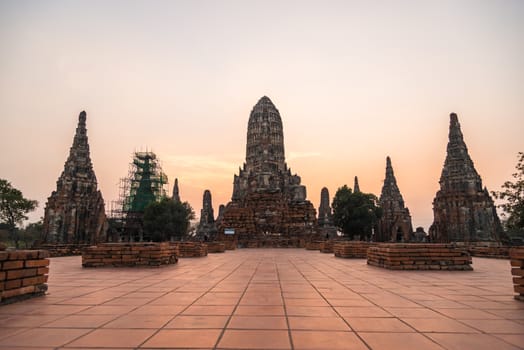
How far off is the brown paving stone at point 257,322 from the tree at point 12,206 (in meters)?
42.1

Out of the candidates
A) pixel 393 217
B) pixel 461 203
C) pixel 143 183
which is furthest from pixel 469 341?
pixel 143 183

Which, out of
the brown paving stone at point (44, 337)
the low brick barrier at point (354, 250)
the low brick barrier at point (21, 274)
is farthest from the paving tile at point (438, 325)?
the low brick barrier at point (354, 250)

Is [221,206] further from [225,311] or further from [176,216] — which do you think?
[225,311]

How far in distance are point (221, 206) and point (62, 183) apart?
36427mm

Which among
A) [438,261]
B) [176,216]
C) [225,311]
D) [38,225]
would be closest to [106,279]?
[225,311]

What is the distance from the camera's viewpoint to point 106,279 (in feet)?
24.3

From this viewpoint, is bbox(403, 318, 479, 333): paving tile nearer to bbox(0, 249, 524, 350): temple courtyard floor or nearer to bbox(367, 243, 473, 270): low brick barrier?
bbox(0, 249, 524, 350): temple courtyard floor

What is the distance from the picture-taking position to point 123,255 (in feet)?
34.5

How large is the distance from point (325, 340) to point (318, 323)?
0.62m

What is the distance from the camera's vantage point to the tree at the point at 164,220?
158 ft

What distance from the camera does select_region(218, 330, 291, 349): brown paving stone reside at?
300 cm

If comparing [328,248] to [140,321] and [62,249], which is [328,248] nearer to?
[62,249]

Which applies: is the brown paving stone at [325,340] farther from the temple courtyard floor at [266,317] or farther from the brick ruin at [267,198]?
the brick ruin at [267,198]

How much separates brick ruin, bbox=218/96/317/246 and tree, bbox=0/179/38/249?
2314cm
